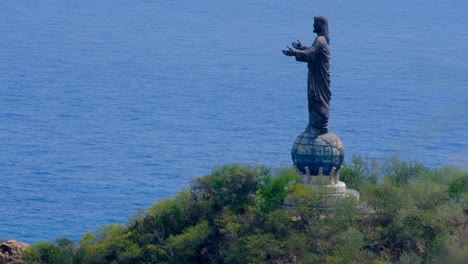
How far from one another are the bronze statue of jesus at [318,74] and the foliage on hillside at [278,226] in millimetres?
2181

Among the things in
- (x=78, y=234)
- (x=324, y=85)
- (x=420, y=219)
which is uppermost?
(x=324, y=85)

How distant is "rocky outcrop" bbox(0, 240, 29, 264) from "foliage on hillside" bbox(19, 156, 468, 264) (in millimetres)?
532

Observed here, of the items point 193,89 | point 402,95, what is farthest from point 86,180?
point 193,89

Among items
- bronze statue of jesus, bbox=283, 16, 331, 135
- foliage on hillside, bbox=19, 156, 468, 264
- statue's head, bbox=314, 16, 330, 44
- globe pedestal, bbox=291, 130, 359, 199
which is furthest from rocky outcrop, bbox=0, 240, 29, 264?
statue's head, bbox=314, 16, 330, 44

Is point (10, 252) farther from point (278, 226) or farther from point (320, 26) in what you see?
point (320, 26)

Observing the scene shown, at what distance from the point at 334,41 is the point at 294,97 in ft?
109

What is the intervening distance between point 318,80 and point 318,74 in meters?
0.21

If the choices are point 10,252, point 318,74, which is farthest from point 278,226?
point 10,252

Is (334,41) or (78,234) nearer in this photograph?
(78,234)

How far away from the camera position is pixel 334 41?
604ft

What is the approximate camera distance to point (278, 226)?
58.2 metres

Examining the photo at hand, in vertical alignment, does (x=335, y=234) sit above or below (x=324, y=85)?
below

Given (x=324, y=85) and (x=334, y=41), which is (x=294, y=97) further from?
(x=324, y=85)

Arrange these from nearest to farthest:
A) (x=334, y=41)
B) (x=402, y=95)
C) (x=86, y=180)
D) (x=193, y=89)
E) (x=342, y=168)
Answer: (x=342, y=168)
(x=86, y=180)
(x=402, y=95)
(x=193, y=89)
(x=334, y=41)
